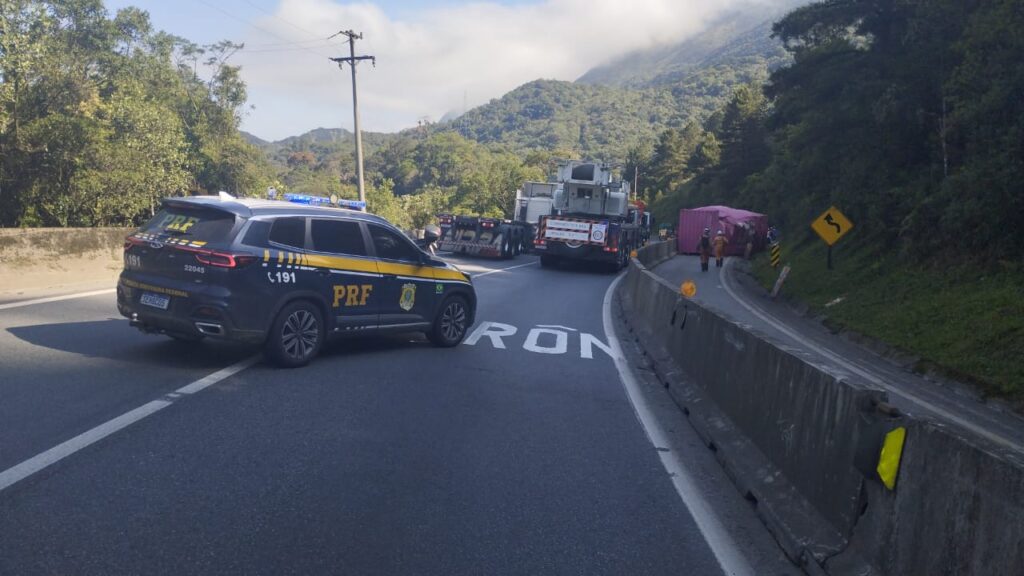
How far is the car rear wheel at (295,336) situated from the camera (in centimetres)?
875

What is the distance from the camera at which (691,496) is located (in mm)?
5750

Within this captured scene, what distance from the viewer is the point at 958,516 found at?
339 centimetres

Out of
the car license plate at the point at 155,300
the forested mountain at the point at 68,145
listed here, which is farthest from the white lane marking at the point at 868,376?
the forested mountain at the point at 68,145

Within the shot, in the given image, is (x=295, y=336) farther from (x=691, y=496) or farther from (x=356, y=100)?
(x=356, y=100)

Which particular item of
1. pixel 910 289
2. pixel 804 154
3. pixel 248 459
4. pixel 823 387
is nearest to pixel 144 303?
pixel 248 459

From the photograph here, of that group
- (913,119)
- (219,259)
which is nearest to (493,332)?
(219,259)

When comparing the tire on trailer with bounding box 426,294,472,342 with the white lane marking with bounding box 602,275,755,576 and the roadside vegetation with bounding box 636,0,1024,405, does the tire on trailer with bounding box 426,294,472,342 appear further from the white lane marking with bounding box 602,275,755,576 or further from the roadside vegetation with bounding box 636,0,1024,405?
the roadside vegetation with bounding box 636,0,1024,405

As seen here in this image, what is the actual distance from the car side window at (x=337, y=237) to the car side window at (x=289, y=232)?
13cm

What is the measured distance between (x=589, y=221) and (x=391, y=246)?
68.3ft

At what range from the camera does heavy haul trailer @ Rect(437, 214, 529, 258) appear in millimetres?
35562

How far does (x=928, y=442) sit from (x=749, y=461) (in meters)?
2.48

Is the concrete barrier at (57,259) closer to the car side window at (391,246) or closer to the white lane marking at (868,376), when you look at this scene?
the car side window at (391,246)

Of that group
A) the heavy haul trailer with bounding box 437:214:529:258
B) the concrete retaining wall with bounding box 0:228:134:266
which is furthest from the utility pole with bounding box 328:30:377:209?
the concrete retaining wall with bounding box 0:228:134:266

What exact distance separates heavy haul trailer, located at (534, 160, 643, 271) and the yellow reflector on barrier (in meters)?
26.8
